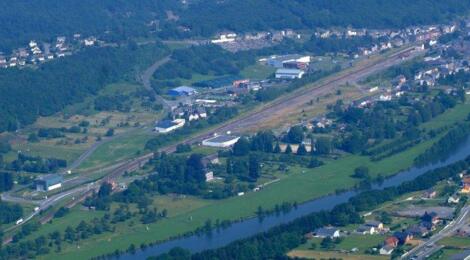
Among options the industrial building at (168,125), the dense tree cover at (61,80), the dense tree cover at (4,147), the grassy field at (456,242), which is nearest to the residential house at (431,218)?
the grassy field at (456,242)

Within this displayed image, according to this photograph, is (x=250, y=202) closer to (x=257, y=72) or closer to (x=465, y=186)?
(x=465, y=186)

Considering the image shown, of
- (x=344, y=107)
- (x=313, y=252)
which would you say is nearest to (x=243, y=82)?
(x=344, y=107)

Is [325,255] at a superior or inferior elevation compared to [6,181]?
inferior

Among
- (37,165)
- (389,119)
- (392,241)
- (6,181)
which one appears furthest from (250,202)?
(389,119)

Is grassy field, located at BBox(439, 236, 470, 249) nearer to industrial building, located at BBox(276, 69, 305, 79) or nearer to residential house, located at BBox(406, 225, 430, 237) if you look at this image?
residential house, located at BBox(406, 225, 430, 237)

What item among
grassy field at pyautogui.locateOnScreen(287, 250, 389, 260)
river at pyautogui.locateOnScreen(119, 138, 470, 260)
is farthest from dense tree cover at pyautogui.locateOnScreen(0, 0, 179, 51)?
grassy field at pyautogui.locateOnScreen(287, 250, 389, 260)
